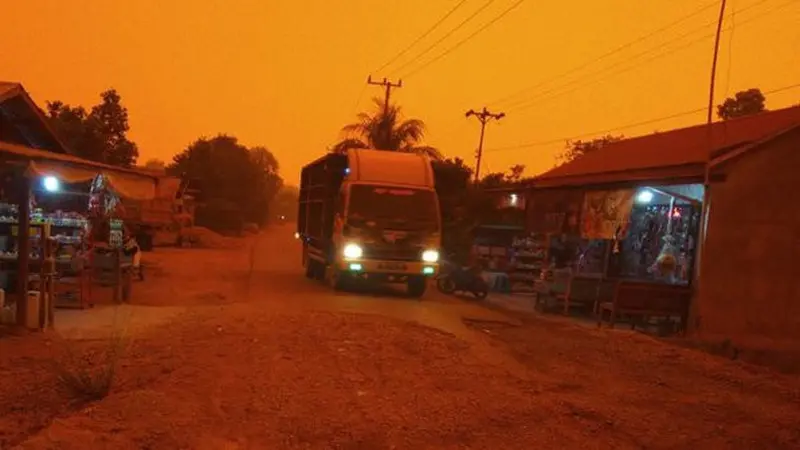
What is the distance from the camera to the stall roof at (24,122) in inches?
619

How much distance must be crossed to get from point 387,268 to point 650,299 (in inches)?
222

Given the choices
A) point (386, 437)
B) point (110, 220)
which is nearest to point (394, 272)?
point (110, 220)

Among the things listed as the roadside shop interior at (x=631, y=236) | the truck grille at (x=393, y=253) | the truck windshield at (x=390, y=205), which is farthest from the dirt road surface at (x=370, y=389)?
the truck windshield at (x=390, y=205)

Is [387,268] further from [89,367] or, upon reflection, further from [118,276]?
[89,367]

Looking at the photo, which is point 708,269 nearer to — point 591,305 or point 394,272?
point 591,305

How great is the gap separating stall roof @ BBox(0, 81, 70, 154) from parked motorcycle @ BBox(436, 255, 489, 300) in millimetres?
10393

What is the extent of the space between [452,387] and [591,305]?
1101cm

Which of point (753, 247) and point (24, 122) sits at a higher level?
point (24, 122)

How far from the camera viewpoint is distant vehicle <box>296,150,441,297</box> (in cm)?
1648

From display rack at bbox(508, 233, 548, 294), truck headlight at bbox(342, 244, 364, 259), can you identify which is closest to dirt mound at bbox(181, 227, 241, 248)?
display rack at bbox(508, 233, 548, 294)

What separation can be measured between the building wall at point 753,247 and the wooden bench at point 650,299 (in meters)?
0.31

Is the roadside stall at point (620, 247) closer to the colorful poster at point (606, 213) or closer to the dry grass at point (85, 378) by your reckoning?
the colorful poster at point (606, 213)

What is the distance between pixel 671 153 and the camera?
17.0 metres

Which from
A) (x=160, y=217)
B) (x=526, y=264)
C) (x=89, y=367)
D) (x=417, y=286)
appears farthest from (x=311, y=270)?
(x=160, y=217)
